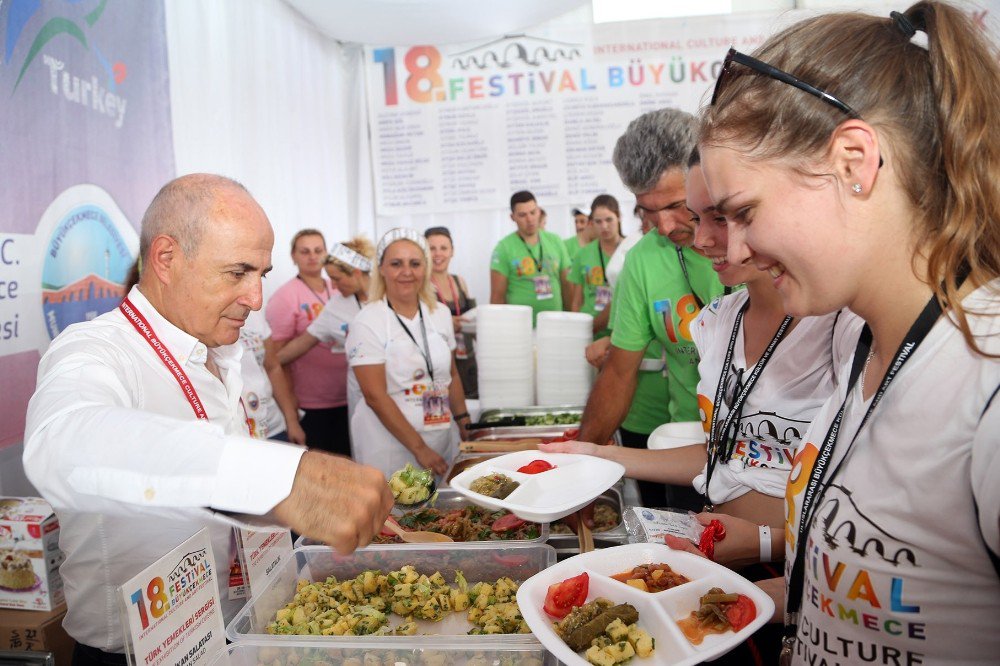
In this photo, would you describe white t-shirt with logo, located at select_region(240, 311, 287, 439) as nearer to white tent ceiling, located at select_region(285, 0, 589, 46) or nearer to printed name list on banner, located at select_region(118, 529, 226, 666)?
printed name list on banner, located at select_region(118, 529, 226, 666)

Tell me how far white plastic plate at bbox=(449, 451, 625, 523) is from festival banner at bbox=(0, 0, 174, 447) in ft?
5.38

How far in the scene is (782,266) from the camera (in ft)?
2.94

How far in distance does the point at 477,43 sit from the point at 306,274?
276cm

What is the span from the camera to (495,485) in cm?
173

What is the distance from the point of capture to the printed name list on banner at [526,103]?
587 cm

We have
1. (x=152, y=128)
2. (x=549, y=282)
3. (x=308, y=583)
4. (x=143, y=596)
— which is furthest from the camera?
(x=549, y=282)

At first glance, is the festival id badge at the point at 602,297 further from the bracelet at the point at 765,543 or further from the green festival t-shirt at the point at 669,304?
the bracelet at the point at 765,543

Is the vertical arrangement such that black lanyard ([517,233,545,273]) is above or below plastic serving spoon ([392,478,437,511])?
above

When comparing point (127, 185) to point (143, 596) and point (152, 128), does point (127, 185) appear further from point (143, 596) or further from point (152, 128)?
point (143, 596)

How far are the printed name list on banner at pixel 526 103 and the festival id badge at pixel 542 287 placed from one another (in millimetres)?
933

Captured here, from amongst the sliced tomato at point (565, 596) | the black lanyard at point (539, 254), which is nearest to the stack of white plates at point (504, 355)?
the black lanyard at point (539, 254)

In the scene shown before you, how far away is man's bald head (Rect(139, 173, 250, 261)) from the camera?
57.7 inches

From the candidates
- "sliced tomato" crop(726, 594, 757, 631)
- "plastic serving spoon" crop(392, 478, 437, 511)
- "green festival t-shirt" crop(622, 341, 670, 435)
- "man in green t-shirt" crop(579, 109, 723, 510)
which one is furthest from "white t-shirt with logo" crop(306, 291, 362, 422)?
"sliced tomato" crop(726, 594, 757, 631)

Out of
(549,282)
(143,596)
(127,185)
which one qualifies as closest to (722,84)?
(143,596)
